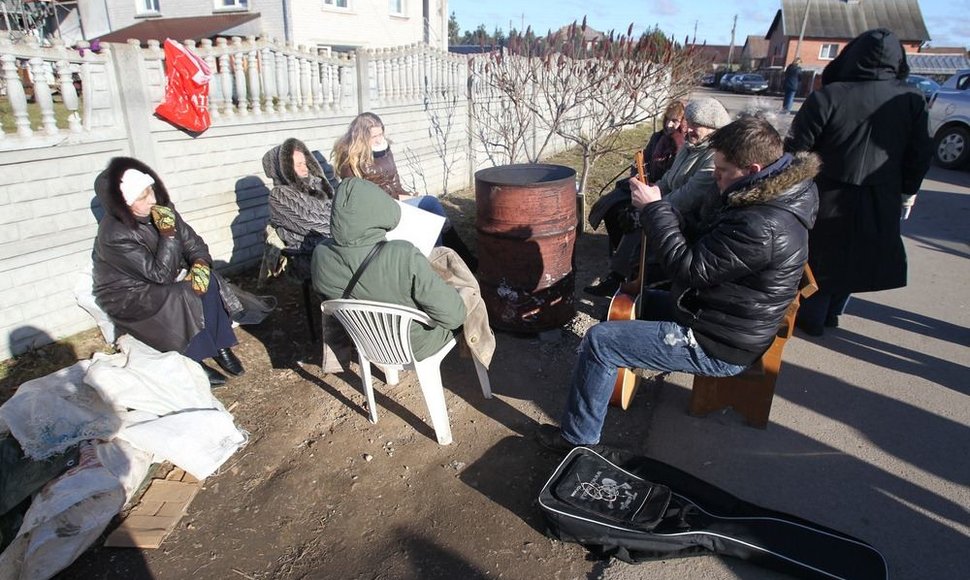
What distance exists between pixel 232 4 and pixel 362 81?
551 inches

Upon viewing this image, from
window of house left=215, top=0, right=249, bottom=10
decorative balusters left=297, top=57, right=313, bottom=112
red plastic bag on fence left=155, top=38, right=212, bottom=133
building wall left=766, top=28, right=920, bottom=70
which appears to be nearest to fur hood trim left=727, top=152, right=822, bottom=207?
red plastic bag on fence left=155, top=38, right=212, bottom=133

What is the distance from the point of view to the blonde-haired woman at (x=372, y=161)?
4543 millimetres

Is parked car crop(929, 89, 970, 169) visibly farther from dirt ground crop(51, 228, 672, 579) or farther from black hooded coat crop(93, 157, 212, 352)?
black hooded coat crop(93, 157, 212, 352)

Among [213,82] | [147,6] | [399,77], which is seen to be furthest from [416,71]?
[147,6]

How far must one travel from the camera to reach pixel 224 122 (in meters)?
5.05

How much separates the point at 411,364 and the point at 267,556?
1085mm

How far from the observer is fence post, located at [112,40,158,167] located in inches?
170

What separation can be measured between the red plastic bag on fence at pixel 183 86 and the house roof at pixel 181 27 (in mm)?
13385

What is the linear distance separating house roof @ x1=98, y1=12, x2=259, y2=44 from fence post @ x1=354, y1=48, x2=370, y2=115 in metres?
12.0

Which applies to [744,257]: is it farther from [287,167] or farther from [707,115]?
[287,167]

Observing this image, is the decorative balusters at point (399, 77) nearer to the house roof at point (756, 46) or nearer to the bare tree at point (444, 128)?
the bare tree at point (444, 128)

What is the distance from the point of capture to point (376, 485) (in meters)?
2.87

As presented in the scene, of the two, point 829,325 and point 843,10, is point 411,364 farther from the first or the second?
point 843,10

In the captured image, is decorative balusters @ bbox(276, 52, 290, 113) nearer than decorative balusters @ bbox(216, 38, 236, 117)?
No
